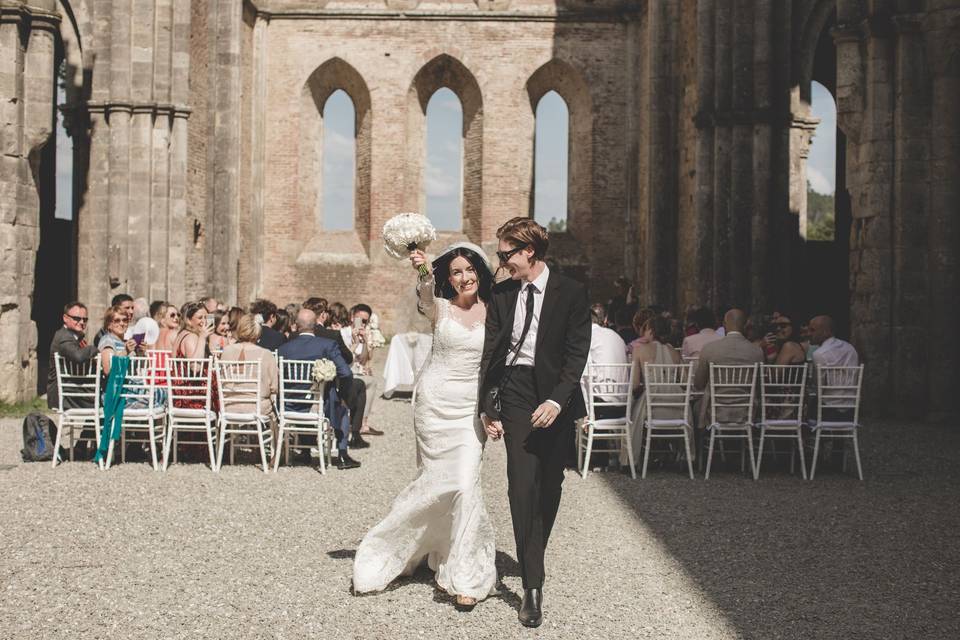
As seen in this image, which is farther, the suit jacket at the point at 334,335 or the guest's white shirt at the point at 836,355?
the suit jacket at the point at 334,335

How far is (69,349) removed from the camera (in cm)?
877

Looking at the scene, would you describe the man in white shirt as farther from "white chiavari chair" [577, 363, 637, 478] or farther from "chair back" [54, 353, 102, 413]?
"chair back" [54, 353, 102, 413]

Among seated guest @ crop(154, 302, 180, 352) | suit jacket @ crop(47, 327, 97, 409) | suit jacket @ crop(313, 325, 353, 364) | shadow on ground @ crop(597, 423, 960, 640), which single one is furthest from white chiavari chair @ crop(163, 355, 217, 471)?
shadow on ground @ crop(597, 423, 960, 640)

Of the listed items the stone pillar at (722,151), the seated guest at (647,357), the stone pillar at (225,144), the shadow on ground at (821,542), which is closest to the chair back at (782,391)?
the shadow on ground at (821,542)

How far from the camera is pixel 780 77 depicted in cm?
1666

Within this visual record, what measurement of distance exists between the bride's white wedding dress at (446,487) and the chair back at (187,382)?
395cm

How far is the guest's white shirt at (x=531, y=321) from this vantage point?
4.82m

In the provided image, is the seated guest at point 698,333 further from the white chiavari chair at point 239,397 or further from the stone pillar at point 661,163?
the stone pillar at point 661,163

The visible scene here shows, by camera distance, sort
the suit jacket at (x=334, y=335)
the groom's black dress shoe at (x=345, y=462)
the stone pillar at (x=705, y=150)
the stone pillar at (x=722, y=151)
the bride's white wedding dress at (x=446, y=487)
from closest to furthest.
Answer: the bride's white wedding dress at (x=446, y=487) → the groom's black dress shoe at (x=345, y=462) → the suit jacket at (x=334, y=335) → the stone pillar at (x=722, y=151) → the stone pillar at (x=705, y=150)

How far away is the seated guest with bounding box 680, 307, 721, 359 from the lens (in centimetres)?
990

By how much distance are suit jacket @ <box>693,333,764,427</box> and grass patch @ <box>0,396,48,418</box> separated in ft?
24.7

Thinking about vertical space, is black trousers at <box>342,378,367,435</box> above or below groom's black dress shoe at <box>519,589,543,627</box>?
above

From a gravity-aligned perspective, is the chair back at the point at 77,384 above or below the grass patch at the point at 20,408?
above

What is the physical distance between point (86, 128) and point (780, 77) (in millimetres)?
11060
